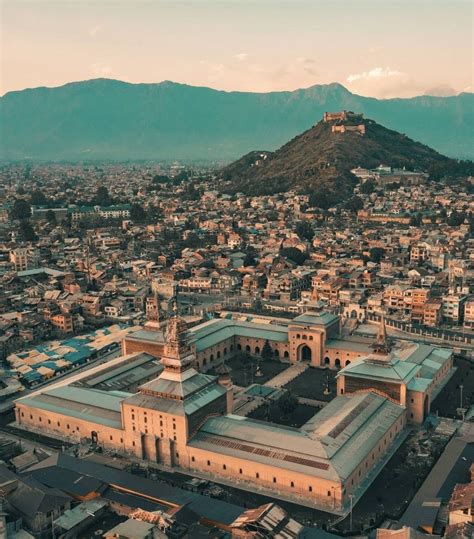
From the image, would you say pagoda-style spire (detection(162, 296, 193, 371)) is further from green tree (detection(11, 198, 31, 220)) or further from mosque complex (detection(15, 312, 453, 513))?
green tree (detection(11, 198, 31, 220))

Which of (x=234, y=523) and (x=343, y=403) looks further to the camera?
(x=343, y=403)

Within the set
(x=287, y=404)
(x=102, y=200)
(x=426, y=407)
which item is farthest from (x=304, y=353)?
(x=102, y=200)

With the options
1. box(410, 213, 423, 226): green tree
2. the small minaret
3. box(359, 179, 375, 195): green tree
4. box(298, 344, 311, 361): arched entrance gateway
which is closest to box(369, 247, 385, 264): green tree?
box(410, 213, 423, 226): green tree

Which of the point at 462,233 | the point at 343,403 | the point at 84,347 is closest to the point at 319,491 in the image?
the point at 343,403

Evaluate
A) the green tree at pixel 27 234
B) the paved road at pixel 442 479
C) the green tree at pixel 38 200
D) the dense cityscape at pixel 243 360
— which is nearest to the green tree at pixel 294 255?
the dense cityscape at pixel 243 360

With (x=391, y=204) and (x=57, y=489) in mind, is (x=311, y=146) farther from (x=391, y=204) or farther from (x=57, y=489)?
(x=57, y=489)
